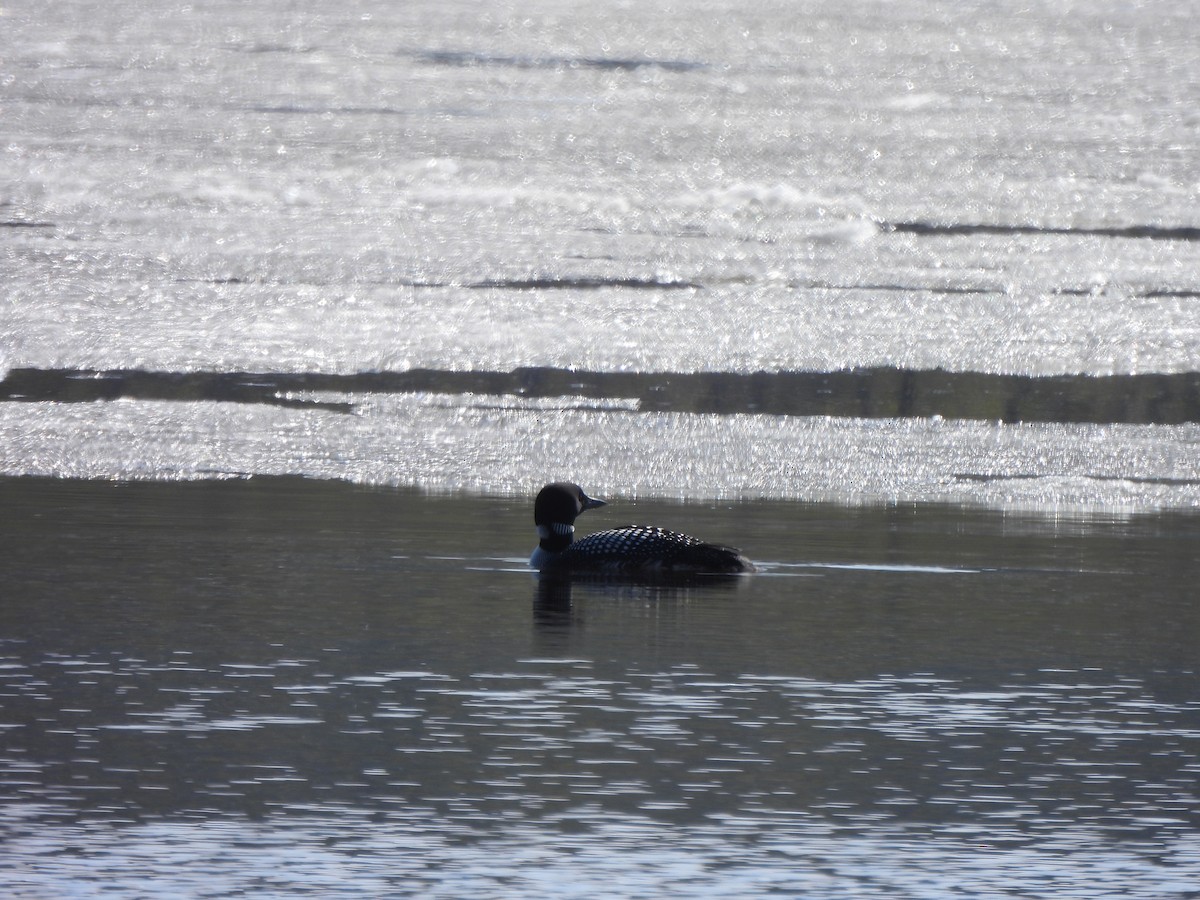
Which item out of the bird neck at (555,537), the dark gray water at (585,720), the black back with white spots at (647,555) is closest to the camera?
the dark gray water at (585,720)

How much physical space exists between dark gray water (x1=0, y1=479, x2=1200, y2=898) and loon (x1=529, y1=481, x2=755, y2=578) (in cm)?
13

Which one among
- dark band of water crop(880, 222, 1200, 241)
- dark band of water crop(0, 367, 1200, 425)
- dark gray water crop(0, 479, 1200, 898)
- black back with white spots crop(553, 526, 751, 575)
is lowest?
dark gray water crop(0, 479, 1200, 898)

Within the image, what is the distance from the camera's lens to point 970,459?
12977 mm

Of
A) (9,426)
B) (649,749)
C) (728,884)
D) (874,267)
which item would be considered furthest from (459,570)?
(874,267)

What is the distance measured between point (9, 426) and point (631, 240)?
6792 mm

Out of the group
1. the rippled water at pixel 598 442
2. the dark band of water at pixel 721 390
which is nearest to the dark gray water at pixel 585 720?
the rippled water at pixel 598 442

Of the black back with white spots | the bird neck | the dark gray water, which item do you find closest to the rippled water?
the dark gray water

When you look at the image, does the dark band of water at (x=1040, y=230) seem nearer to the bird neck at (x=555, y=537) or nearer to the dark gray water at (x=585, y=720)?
the dark gray water at (x=585, y=720)

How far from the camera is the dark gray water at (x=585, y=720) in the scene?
4.60 m

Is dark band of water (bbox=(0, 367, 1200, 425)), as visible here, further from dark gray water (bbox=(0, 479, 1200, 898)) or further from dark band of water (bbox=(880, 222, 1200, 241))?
dark gray water (bbox=(0, 479, 1200, 898))

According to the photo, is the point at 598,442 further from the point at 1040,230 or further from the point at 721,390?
the point at 1040,230

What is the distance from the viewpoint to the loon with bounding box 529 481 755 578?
28.8ft

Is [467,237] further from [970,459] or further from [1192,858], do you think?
[1192,858]

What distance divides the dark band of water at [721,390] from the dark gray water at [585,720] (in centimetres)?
479
